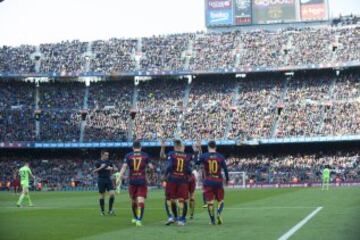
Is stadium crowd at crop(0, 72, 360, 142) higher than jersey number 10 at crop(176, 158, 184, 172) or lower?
higher

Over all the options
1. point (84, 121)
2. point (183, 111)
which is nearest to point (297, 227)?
point (183, 111)

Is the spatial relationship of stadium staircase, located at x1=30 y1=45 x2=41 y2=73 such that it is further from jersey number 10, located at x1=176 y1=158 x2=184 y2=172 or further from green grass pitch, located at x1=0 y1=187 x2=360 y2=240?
jersey number 10, located at x1=176 y1=158 x2=184 y2=172

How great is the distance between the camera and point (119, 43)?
74.4m

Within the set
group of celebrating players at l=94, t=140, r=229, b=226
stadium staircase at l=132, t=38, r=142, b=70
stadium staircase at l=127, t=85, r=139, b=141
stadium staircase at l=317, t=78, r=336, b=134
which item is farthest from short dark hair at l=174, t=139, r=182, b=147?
stadium staircase at l=132, t=38, r=142, b=70

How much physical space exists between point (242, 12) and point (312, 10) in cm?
796

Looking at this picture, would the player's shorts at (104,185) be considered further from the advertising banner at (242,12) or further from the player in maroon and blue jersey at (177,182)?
the advertising banner at (242,12)

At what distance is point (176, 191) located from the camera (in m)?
16.9

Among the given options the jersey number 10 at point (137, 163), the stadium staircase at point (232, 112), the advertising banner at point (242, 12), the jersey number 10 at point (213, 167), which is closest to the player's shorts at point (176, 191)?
the jersey number 10 at point (213, 167)

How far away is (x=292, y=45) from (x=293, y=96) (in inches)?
278

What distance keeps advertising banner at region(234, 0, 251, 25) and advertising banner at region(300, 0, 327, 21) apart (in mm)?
6045

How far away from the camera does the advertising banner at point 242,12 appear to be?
7500 cm

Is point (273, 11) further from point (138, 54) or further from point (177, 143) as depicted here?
point (177, 143)

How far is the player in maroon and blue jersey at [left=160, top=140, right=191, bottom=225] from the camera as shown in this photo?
55.5 feet

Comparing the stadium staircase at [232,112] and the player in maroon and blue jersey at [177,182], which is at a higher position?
the stadium staircase at [232,112]
